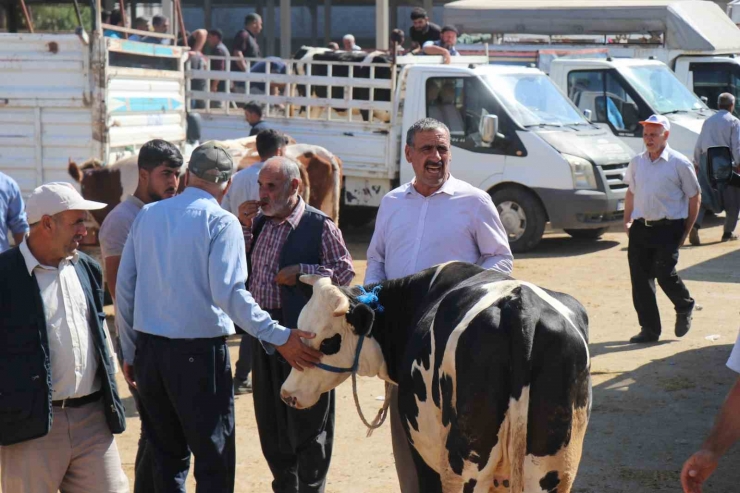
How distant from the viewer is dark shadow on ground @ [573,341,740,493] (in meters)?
5.64

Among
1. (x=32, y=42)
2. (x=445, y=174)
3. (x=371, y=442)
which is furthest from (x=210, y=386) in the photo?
(x=32, y=42)

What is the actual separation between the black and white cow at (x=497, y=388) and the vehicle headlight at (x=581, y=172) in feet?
29.7

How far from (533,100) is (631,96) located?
2242 mm

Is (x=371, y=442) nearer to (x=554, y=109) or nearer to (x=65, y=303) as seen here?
(x=65, y=303)

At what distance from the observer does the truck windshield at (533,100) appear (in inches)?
516

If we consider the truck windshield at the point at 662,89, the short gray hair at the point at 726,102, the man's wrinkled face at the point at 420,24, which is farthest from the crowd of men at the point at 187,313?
the man's wrinkled face at the point at 420,24

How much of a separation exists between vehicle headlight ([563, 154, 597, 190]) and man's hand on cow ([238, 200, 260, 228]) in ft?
24.2

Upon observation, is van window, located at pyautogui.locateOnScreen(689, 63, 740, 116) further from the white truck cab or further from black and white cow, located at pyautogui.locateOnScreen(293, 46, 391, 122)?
black and white cow, located at pyautogui.locateOnScreen(293, 46, 391, 122)

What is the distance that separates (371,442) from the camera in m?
6.50

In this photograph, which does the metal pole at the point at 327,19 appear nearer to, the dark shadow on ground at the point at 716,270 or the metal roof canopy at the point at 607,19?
the metal roof canopy at the point at 607,19

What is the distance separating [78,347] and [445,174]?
1.76 m

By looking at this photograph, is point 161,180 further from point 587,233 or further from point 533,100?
point 587,233

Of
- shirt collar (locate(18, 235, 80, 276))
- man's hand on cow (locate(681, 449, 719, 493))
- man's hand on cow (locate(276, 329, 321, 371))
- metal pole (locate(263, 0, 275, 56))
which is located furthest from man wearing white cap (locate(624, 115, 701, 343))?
metal pole (locate(263, 0, 275, 56))

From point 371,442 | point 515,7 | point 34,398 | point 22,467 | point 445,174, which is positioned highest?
point 515,7
